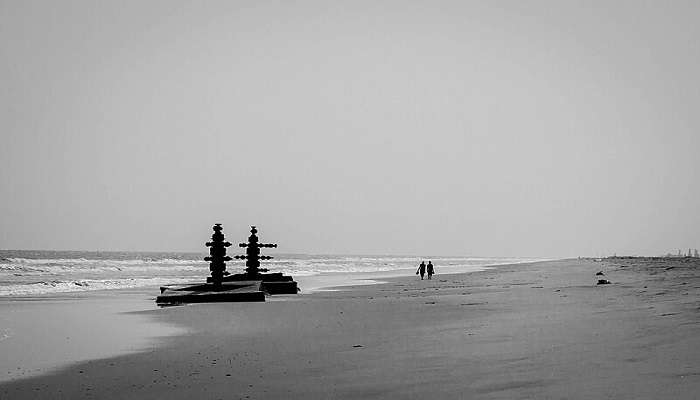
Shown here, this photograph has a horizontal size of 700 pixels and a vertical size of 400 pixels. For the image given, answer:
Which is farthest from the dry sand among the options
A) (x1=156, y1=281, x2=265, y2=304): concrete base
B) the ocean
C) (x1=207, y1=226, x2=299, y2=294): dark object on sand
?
the ocean

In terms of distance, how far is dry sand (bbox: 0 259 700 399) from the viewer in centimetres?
698

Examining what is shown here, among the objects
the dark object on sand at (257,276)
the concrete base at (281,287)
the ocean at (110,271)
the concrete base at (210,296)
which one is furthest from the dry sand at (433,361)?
the ocean at (110,271)

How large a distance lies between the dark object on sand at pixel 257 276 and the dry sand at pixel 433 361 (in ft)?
38.9

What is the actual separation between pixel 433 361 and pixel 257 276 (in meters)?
19.4

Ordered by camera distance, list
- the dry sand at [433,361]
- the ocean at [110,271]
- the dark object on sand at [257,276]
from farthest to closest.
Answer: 1. the ocean at [110,271]
2. the dark object on sand at [257,276]
3. the dry sand at [433,361]

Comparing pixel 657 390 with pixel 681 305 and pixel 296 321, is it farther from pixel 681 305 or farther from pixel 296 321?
pixel 296 321

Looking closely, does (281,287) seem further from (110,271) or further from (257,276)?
(110,271)

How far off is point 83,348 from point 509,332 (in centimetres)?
788

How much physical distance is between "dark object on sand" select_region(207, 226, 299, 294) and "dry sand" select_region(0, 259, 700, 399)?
38.9 ft

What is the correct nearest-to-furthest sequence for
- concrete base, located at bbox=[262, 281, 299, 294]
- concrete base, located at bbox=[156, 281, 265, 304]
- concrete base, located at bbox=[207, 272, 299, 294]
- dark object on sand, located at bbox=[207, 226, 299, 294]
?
concrete base, located at bbox=[156, 281, 265, 304] → dark object on sand, located at bbox=[207, 226, 299, 294] → concrete base, located at bbox=[207, 272, 299, 294] → concrete base, located at bbox=[262, 281, 299, 294]

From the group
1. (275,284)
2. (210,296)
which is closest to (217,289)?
(210,296)

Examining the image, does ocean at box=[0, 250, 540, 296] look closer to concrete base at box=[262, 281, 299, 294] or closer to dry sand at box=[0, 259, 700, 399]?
concrete base at box=[262, 281, 299, 294]

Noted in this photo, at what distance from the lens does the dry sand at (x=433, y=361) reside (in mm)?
6984

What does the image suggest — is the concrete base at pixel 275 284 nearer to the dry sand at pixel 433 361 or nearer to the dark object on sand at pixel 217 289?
the dark object on sand at pixel 217 289
